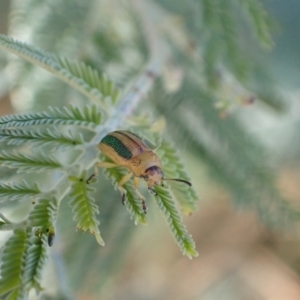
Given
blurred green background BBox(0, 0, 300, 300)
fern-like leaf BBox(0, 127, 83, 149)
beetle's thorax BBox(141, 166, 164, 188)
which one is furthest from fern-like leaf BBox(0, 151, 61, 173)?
blurred green background BBox(0, 0, 300, 300)

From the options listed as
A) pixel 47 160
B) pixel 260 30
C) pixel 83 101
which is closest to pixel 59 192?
pixel 47 160

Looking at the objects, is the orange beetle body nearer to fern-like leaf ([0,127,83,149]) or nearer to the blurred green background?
fern-like leaf ([0,127,83,149])

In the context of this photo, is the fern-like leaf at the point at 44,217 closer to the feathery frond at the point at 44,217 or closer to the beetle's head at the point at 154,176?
the feathery frond at the point at 44,217

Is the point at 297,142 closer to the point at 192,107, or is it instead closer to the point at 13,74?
the point at 192,107

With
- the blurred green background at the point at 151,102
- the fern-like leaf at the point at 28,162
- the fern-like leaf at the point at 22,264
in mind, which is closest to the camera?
the fern-like leaf at the point at 22,264

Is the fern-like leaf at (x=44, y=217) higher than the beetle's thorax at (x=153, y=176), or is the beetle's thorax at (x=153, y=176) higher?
the beetle's thorax at (x=153, y=176)

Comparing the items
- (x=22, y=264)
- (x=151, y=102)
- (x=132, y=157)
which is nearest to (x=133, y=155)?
(x=132, y=157)

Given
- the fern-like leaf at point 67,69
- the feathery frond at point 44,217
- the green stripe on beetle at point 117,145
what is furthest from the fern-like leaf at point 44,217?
the fern-like leaf at point 67,69

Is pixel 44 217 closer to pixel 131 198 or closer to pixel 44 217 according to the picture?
pixel 44 217
